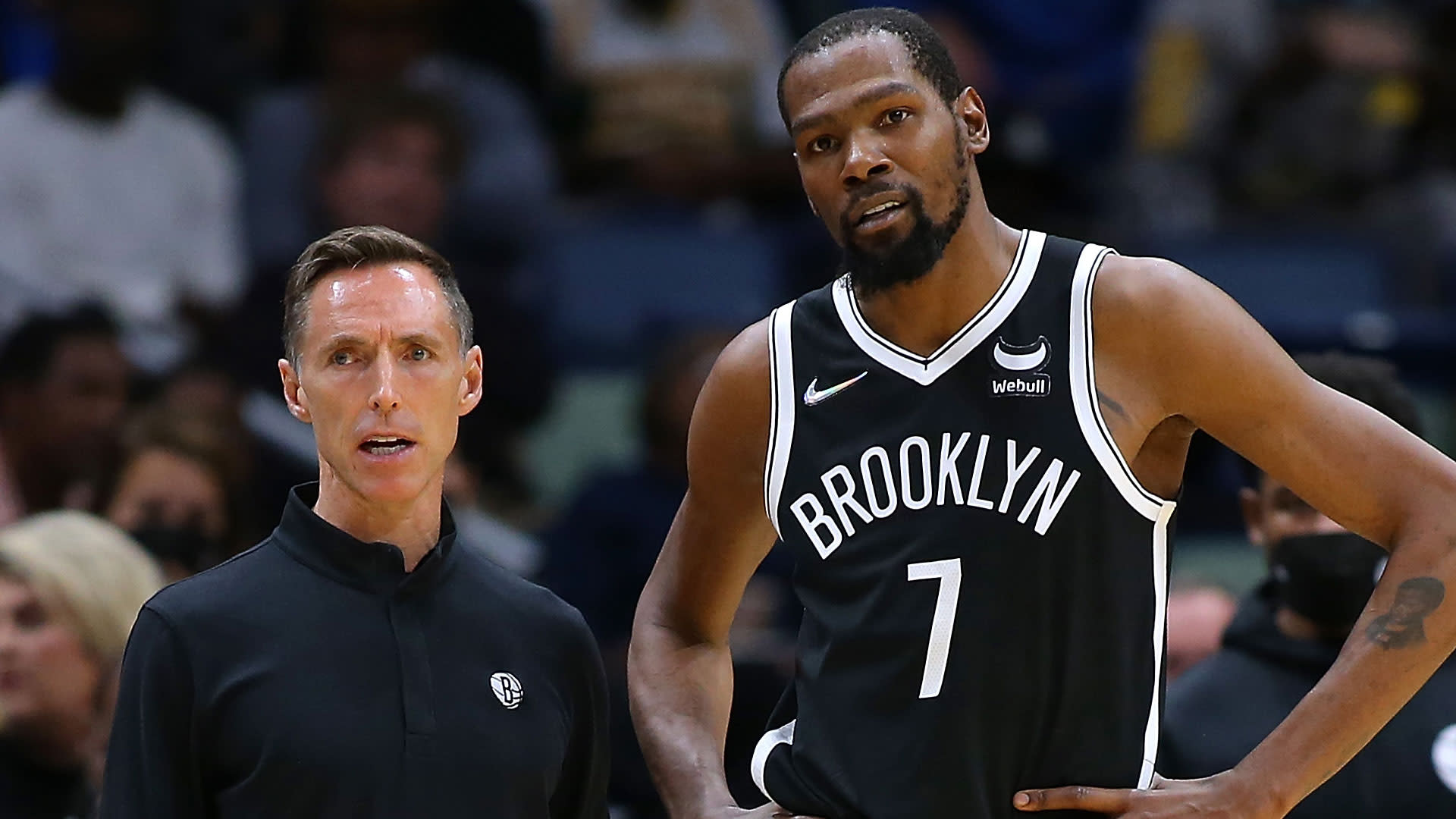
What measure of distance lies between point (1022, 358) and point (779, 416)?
18.3 inches

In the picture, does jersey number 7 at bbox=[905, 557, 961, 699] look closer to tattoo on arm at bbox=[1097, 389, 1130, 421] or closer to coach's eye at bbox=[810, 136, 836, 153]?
tattoo on arm at bbox=[1097, 389, 1130, 421]

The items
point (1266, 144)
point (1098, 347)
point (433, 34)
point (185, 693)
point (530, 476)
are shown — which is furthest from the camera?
point (1266, 144)

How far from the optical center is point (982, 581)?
3598 millimetres

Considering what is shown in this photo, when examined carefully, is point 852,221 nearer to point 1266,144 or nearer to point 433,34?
point 433,34

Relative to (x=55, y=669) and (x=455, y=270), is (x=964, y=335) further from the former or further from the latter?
(x=455, y=270)

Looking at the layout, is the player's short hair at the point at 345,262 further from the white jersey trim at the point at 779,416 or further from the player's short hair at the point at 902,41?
the player's short hair at the point at 902,41

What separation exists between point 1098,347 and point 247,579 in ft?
4.82

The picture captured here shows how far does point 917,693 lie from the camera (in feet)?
11.8

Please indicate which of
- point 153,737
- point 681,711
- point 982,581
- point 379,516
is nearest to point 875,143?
point 982,581

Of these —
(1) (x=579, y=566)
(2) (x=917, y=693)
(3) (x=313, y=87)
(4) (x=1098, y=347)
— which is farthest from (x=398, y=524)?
(3) (x=313, y=87)

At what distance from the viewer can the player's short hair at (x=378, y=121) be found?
8516 mm

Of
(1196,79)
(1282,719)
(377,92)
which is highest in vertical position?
(1196,79)

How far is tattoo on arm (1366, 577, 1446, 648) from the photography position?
3547mm

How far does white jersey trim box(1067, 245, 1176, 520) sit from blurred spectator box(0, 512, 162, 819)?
270 centimetres
